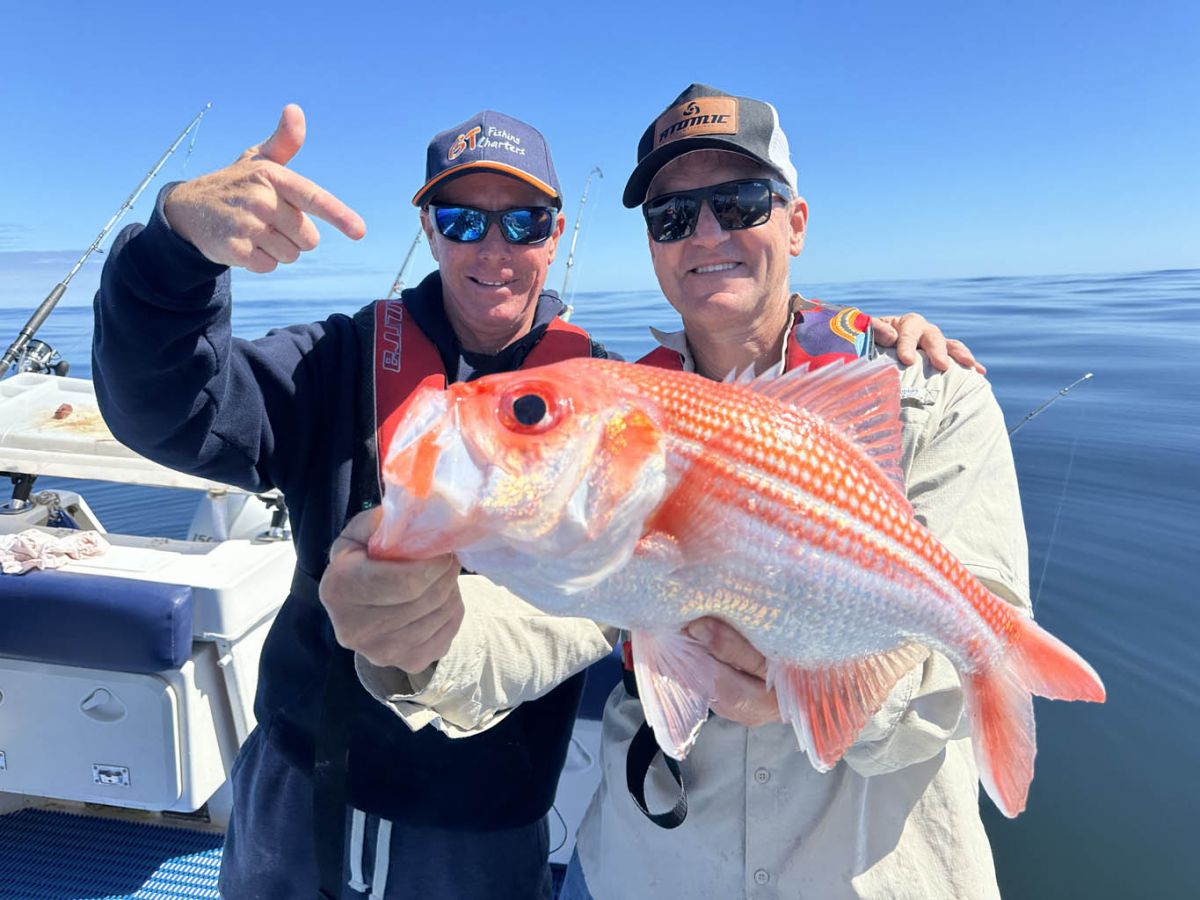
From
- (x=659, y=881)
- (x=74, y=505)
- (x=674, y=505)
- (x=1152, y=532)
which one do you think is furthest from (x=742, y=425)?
(x=1152, y=532)

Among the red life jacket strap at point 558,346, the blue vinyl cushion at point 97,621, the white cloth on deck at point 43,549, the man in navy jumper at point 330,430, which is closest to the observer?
the man in navy jumper at point 330,430

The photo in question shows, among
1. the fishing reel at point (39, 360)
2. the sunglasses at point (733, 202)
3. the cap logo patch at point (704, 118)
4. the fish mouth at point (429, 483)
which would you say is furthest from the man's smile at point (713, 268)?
the fishing reel at point (39, 360)

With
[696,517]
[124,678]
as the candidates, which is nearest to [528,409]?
[696,517]

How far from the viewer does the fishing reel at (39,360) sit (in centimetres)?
558

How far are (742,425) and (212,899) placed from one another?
4.04 meters

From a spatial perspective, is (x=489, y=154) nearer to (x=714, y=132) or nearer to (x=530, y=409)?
(x=714, y=132)

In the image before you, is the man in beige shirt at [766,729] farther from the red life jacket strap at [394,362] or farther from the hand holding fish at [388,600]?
the red life jacket strap at [394,362]

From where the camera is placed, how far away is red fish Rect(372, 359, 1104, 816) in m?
1.26

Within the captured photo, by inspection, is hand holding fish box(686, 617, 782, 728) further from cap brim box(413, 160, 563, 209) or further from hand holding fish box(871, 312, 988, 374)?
cap brim box(413, 160, 563, 209)

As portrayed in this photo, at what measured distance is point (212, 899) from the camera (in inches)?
145

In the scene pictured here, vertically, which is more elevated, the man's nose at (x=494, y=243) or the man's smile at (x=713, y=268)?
the man's nose at (x=494, y=243)

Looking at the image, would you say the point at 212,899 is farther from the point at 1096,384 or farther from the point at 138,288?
the point at 1096,384

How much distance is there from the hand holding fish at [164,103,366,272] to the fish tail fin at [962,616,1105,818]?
6.12 feet

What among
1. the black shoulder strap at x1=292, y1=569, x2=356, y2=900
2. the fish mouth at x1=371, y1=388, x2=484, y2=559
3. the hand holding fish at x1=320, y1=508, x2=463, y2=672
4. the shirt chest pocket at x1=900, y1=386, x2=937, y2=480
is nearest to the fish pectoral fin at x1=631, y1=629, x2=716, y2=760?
the hand holding fish at x1=320, y1=508, x2=463, y2=672
